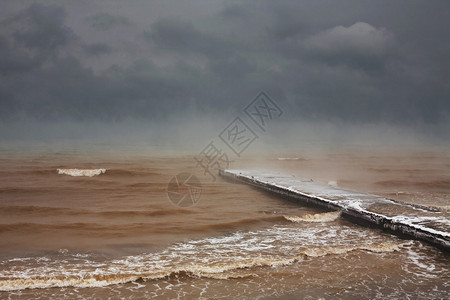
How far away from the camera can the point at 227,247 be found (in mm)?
8188

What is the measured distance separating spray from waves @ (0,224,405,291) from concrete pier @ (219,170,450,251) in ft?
1.77

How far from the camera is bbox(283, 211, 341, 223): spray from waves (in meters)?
10.8

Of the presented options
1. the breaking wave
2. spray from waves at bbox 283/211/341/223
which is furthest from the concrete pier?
the breaking wave

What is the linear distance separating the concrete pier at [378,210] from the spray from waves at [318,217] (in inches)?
10.2

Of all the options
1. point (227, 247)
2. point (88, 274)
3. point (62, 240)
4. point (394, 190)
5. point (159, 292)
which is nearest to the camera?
point (159, 292)

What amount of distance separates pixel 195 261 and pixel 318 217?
16.7 ft

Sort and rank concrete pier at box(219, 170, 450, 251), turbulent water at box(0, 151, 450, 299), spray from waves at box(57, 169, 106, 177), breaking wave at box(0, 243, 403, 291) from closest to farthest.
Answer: turbulent water at box(0, 151, 450, 299) < breaking wave at box(0, 243, 403, 291) < concrete pier at box(219, 170, 450, 251) < spray from waves at box(57, 169, 106, 177)

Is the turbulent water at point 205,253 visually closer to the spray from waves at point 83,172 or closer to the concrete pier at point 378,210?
the concrete pier at point 378,210

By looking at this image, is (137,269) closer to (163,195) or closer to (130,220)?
(130,220)

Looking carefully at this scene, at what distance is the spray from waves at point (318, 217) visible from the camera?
10848 millimetres

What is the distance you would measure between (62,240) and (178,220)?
11.1ft

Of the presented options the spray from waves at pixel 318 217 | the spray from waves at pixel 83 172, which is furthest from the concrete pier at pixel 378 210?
the spray from waves at pixel 83 172

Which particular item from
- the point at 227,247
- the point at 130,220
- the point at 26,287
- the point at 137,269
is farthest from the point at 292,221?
the point at 26,287

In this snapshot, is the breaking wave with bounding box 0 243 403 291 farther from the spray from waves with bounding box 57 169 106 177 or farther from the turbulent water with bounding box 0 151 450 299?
the spray from waves with bounding box 57 169 106 177
